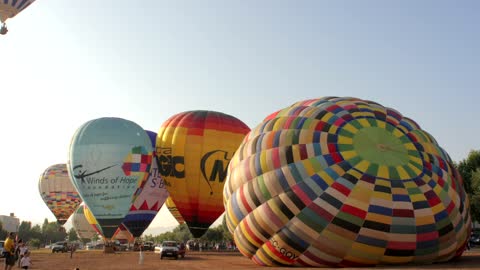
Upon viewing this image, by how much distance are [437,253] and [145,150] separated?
25.8m

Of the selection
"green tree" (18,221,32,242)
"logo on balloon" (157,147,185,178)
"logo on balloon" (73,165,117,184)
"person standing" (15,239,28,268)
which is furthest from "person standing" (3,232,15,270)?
"green tree" (18,221,32,242)

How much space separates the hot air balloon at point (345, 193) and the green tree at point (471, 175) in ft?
62.7

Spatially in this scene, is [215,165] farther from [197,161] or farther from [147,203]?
[147,203]

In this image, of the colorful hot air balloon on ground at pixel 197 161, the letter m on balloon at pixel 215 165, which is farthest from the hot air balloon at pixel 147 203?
the letter m on balloon at pixel 215 165

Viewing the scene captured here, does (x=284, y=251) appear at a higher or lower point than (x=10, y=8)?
lower

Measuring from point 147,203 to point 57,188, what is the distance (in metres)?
20.9

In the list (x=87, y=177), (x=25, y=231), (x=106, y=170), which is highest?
(x=106, y=170)

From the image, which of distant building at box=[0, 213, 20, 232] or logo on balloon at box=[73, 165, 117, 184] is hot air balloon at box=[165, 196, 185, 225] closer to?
logo on balloon at box=[73, 165, 117, 184]

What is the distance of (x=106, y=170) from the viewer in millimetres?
37531

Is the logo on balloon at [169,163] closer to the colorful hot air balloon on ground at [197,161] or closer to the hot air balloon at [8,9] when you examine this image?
the colorful hot air balloon on ground at [197,161]

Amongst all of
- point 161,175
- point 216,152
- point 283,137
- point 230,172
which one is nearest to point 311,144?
point 283,137

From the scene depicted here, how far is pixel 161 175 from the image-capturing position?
41500 mm

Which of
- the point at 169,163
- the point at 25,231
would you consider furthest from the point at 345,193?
the point at 25,231

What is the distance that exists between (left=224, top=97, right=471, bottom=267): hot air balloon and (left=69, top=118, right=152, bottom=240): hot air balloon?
18.9 m
